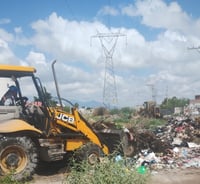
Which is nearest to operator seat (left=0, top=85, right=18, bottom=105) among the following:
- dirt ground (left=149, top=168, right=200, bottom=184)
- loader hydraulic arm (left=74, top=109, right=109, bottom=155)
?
loader hydraulic arm (left=74, top=109, right=109, bottom=155)

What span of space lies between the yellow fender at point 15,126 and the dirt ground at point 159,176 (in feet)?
4.12

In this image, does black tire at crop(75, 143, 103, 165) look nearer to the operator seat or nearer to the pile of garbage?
the pile of garbage

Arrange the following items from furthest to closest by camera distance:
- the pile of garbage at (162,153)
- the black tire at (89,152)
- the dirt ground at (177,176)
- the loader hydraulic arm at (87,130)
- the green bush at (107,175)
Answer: the pile of garbage at (162,153), the loader hydraulic arm at (87,130), the black tire at (89,152), the dirt ground at (177,176), the green bush at (107,175)

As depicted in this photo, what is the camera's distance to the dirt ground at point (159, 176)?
33.6ft

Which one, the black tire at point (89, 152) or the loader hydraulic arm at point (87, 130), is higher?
the loader hydraulic arm at point (87, 130)

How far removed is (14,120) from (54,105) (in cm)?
129

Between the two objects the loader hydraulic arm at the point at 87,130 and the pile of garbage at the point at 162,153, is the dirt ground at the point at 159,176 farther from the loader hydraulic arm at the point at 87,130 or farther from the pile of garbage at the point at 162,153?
the loader hydraulic arm at the point at 87,130

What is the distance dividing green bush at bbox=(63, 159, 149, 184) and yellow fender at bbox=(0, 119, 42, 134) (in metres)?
4.99

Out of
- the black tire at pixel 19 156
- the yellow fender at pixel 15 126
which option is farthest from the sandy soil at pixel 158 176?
the yellow fender at pixel 15 126

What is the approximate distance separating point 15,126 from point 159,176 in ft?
12.4

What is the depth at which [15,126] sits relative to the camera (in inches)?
404

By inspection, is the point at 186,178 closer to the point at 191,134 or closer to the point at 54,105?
the point at 54,105

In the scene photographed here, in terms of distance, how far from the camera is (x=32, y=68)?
1085 centimetres

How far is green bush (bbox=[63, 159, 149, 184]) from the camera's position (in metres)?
5.12
